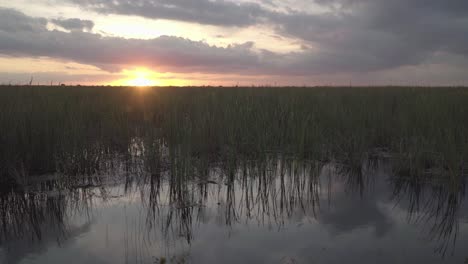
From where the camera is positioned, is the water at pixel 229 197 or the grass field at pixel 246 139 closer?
the water at pixel 229 197

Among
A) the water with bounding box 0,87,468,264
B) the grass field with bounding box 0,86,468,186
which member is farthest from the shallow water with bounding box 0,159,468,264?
the grass field with bounding box 0,86,468,186

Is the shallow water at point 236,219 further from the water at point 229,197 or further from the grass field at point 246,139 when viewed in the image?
the grass field at point 246,139

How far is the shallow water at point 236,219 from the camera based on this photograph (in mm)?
2387

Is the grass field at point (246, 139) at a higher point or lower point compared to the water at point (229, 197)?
higher

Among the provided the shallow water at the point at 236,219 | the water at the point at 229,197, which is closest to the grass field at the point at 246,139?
the water at the point at 229,197

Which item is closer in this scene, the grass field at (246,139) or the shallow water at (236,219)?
the shallow water at (236,219)

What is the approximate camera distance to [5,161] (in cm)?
381

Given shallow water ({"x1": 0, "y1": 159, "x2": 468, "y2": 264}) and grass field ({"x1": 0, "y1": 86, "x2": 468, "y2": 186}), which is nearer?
shallow water ({"x1": 0, "y1": 159, "x2": 468, "y2": 264})

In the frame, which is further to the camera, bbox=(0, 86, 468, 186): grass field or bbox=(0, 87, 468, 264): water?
bbox=(0, 86, 468, 186): grass field

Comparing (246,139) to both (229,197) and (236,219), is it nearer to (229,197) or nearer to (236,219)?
(229,197)

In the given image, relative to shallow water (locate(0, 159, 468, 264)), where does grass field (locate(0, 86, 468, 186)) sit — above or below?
above

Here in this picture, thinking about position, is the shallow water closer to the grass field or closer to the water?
the water

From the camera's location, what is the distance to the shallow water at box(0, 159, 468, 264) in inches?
94.0

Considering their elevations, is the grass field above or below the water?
Result: above
